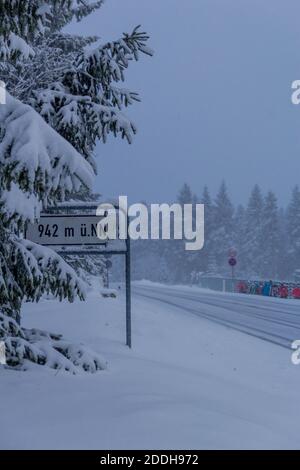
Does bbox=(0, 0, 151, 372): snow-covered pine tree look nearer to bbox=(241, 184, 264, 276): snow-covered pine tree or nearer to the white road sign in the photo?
the white road sign

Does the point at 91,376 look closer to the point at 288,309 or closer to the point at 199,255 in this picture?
the point at 288,309

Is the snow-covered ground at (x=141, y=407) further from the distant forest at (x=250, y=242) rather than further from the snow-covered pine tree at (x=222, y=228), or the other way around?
the snow-covered pine tree at (x=222, y=228)

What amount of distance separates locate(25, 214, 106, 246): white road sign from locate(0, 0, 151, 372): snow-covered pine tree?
149cm

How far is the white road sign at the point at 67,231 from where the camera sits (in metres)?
8.21

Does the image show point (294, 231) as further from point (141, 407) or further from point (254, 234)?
point (141, 407)

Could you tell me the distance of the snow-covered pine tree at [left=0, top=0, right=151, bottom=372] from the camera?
481 centimetres

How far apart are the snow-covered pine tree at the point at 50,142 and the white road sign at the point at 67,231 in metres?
1.49

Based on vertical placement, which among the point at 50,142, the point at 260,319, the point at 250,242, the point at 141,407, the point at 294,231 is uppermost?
the point at 294,231

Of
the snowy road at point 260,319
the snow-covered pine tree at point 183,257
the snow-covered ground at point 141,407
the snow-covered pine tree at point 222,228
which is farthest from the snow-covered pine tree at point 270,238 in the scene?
the snow-covered ground at point 141,407

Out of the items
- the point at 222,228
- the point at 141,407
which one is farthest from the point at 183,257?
the point at 141,407

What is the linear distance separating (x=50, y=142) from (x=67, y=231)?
363cm

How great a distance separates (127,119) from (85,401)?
9.86 ft

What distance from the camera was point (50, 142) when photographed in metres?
4.67

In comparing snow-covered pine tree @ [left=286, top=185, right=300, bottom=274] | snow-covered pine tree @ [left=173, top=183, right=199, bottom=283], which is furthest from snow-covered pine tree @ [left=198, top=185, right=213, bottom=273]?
snow-covered pine tree @ [left=286, top=185, right=300, bottom=274]
